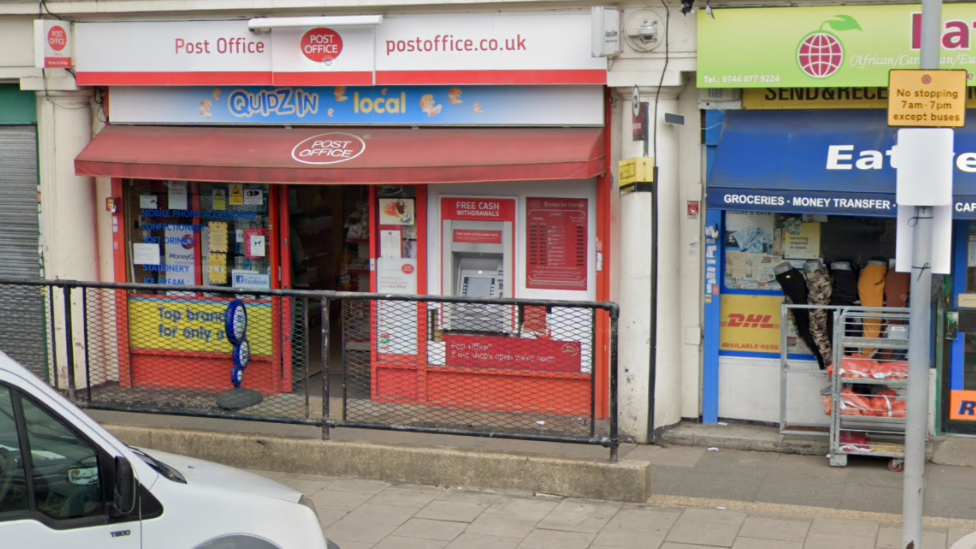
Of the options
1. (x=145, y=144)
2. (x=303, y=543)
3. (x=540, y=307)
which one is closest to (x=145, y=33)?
(x=145, y=144)

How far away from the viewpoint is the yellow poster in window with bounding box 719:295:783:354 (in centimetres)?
1009

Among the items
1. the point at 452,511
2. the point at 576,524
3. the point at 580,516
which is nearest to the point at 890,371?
the point at 580,516

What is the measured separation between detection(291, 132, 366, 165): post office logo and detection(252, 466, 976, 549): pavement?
3390 mm

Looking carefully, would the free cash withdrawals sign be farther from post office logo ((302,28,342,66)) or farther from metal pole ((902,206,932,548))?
post office logo ((302,28,342,66))

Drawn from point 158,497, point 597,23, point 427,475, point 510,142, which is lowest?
point 427,475

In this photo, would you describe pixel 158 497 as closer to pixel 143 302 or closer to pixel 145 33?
pixel 143 302

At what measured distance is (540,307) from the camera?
844 centimetres

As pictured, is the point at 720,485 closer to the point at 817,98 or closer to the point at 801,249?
the point at 801,249

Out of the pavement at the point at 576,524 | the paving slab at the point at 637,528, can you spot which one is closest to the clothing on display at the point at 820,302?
the pavement at the point at 576,524

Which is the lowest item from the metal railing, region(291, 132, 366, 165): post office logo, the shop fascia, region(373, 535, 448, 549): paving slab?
region(373, 535, 448, 549): paving slab

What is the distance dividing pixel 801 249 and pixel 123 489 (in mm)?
6881

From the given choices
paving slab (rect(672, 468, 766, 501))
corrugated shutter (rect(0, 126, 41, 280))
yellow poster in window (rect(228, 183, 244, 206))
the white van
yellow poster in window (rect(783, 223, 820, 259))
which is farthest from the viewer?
corrugated shutter (rect(0, 126, 41, 280))

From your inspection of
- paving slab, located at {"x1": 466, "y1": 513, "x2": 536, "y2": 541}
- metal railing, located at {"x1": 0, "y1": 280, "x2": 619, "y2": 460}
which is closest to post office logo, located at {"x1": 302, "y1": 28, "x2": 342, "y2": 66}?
metal railing, located at {"x1": 0, "y1": 280, "x2": 619, "y2": 460}

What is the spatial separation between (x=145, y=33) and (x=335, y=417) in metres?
4.74
